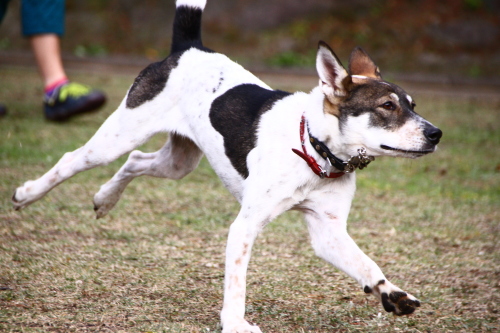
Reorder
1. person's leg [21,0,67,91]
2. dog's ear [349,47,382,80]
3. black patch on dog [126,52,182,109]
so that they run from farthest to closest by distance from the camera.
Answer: person's leg [21,0,67,91]
black patch on dog [126,52,182,109]
dog's ear [349,47,382,80]

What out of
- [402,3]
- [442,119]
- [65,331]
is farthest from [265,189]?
[402,3]

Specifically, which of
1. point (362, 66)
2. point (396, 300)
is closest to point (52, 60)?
point (362, 66)

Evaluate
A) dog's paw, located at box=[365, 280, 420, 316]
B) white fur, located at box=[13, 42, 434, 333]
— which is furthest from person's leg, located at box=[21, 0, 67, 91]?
dog's paw, located at box=[365, 280, 420, 316]

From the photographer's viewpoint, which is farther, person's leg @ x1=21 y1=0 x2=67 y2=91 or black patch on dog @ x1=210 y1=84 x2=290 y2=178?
person's leg @ x1=21 y1=0 x2=67 y2=91

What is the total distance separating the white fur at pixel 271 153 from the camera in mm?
3342

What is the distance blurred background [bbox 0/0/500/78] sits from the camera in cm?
1594

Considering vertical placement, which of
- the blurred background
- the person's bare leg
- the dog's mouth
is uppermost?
the dog's mouth

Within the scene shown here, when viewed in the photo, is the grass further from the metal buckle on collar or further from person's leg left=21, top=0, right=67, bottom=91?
person's leg left=21, top=0, right=67, bottom=91

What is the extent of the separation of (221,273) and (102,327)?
1103 mm

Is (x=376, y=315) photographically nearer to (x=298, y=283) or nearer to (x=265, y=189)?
(x=298, y=283)

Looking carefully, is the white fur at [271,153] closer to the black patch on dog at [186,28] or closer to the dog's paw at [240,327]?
the dog's paw at [240,327]

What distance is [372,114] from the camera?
134 inches

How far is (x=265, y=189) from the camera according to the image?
3.39 meters

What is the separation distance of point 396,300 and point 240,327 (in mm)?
749
